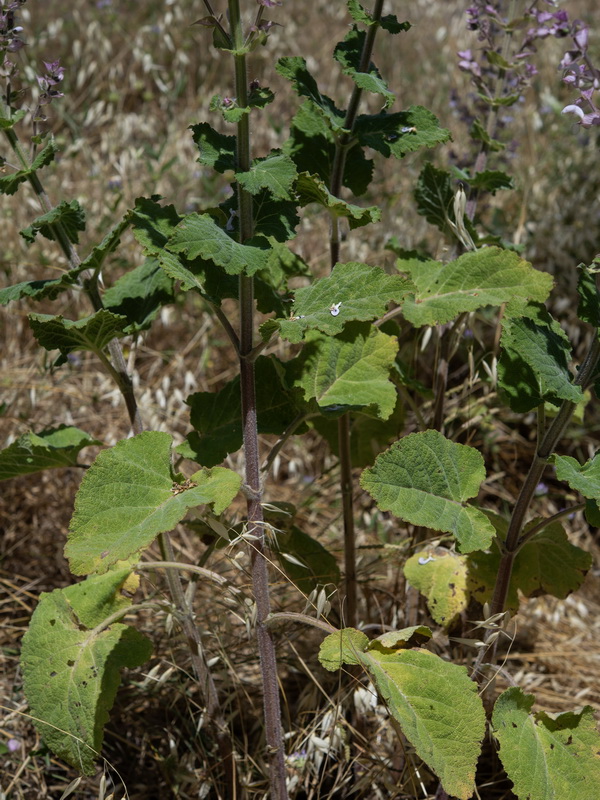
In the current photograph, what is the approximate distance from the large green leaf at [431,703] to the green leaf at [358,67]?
988mm

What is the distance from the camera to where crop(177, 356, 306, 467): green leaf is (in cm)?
166

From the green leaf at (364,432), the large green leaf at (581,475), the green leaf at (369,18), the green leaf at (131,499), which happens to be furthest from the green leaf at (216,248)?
the green leaf at (364,432)

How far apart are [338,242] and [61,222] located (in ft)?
1.94

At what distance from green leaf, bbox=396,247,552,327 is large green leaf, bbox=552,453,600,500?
0.36 metres

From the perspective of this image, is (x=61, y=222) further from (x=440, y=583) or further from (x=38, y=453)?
(x=440, y=583)

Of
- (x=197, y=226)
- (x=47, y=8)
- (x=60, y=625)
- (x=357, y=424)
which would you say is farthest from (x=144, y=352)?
(x=47, y=8)

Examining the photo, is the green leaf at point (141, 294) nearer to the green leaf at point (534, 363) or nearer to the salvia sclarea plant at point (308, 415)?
the salvia sclarea plant at point (308, 415)

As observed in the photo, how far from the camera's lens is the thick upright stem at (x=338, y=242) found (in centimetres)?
154

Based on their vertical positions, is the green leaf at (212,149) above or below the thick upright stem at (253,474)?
above

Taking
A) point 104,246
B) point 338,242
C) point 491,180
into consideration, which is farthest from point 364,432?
point 104,246

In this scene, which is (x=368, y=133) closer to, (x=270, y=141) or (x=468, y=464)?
(x=468, y=464)

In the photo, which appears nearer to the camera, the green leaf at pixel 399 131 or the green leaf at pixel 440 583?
the green leaf at pixel 399 131

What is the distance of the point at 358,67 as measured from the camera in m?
1.57

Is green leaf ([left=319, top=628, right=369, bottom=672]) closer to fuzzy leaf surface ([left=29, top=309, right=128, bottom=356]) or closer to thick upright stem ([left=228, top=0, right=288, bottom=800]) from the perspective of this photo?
thick upright stem ([left=228, top=0, right=288, bottom=800])
